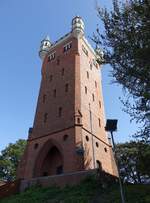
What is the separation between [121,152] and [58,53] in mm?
16313

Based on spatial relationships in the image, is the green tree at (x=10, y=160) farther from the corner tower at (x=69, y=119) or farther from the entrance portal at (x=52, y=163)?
the entrance portal at (x=52, y=163)

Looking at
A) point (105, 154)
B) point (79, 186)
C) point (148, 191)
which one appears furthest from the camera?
point (105, 154)

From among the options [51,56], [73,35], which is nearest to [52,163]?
[51,56]

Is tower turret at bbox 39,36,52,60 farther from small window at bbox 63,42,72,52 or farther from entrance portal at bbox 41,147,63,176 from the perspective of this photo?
entrance portal at bbox 41,147,63,176

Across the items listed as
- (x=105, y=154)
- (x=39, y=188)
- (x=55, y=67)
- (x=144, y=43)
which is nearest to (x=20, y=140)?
(x=55, y=67)

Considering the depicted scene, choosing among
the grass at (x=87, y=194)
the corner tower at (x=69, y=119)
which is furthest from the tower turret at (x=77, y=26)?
the grass at (x=87, y=194)

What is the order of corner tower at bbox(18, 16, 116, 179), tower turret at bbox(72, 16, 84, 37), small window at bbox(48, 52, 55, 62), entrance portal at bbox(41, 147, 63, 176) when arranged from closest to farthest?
corner tower at bbox(18, 16, 116, 179) < entrance portal at bbox(41, 147, 63, 176) < tower turret at bbox(72, 16, 84, 37) < small window at bbox(48, 52, 55, 62)

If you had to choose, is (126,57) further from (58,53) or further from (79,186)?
(58,53)

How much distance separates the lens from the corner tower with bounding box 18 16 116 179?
79.8 feet

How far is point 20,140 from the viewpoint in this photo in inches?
1718

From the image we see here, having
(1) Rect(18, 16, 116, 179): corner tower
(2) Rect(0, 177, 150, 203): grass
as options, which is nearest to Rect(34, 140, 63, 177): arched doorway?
(1) Rect(18, 16, 116, 179): corner tower

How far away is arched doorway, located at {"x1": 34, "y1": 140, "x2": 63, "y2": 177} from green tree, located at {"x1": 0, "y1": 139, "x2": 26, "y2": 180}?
1535 cm

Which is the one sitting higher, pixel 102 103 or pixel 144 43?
pixel 102 103

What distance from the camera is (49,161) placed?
89.6 ft
